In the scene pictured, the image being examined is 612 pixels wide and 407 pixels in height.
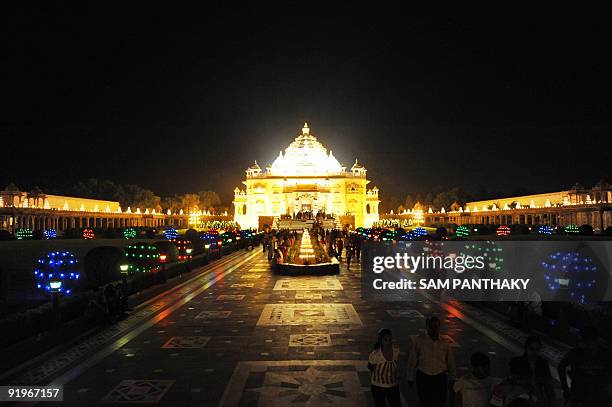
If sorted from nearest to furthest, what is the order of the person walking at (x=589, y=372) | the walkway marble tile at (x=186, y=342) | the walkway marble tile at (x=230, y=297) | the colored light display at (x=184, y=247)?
the person walking at (x=589, y=372) < the walkway marble tile at (x=186, y=342) < the walkway marble tile at (x=230, y=297) < the colored light display at (x=184, y=247)

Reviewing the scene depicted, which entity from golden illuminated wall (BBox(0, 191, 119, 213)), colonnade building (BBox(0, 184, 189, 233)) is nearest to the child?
colonnade building (BBox(0, 184, 189, 233))

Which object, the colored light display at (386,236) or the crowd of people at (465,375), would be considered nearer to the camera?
the crowd of people at (465,375)

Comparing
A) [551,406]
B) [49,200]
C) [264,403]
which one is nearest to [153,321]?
[264,403]

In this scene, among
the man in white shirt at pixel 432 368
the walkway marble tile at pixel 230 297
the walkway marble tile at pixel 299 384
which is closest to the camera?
the man in white shirt at pixel 432 368

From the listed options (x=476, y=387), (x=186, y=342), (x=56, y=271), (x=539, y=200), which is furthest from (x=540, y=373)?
(x=539, y=200)

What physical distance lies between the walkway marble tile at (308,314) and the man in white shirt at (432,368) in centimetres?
821

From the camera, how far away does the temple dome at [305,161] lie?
427 feet

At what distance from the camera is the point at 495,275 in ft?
64.7

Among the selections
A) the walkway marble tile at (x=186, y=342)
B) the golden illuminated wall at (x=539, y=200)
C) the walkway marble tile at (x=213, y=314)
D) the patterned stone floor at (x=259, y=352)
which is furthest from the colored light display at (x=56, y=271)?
the golden illuminated wall at (x=539, y=200)

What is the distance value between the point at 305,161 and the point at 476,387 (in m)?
125

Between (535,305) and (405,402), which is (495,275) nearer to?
(535,305)

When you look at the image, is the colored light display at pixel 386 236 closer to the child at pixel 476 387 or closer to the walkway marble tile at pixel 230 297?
the walkway marble tile at pixel 230 297

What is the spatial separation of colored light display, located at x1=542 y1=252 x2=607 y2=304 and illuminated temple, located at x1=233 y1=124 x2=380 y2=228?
343 feet

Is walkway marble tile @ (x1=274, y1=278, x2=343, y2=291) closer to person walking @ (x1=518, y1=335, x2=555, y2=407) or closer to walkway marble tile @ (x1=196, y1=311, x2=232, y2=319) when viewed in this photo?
walkway marble tile @ (x1=196, y1=311, x2=232, y2=319)
